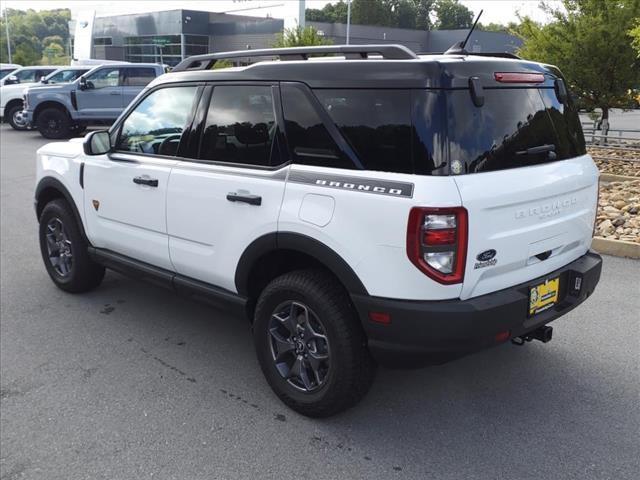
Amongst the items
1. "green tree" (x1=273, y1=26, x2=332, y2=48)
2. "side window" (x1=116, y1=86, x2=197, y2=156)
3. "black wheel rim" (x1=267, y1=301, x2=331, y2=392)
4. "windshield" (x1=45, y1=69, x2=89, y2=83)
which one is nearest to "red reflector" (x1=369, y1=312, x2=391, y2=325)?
"black wheel rim" (x1=267, y1=301, x2=331, y2=392)

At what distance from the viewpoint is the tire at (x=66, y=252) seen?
4.89 meters

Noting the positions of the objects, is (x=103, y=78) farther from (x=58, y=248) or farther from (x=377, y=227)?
(x=377, y=227)

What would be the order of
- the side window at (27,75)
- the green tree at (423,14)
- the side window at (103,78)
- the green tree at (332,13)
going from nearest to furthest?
the side window at (103,78), the side window at (27,75), the green tree at (332,13), the green tree at (423,14)

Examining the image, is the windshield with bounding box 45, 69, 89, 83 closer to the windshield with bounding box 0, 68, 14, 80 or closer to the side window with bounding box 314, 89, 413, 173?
the windshield with bounding box 0, 68, 14, 80

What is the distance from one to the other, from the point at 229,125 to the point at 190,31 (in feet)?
156

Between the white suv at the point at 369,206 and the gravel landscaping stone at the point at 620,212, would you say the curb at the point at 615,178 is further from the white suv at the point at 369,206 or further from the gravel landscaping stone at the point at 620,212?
the white suv at the point at 369,206

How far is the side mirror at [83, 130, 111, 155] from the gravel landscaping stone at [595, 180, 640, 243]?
16.9 ft

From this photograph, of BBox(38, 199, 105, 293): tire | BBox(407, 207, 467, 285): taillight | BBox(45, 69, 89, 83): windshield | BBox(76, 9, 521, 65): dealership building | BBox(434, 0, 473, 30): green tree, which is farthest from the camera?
BBox(434, 0, 473, 30): green tree

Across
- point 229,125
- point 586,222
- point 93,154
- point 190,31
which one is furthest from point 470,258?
point 190,31

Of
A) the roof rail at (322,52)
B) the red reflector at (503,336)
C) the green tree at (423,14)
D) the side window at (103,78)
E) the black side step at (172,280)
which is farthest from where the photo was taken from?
the green tree at (423,14)

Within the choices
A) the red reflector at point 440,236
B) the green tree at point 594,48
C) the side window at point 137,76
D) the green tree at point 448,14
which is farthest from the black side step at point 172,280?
the green tree at point 448,14

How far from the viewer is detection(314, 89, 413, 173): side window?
272 cm

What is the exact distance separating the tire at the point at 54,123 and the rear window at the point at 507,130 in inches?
660

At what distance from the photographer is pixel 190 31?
47.4 metres
